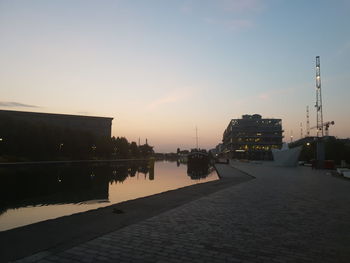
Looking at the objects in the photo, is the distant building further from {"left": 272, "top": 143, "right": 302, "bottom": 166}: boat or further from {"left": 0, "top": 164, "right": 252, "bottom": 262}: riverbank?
{"left": 0, "top": 164, "right": 252, "bottom": 262}: riverbank

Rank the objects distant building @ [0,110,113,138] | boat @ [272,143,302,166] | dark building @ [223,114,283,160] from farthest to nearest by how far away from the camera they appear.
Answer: dark building @ [223,114,283,160] → distant building @ [0,110,113,138] → boat @ [272,143,302,166]

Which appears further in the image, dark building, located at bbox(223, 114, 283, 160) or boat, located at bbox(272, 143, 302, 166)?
dark building, located at bbox(223, 114, 283, 160)

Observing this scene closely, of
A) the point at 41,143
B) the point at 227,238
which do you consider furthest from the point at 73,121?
the point at 227,238

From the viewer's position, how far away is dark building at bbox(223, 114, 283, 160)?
166 m

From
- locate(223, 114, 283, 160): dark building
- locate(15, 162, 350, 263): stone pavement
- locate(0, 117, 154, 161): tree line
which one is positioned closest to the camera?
locate(15, 162, 350, 263): stone pavement

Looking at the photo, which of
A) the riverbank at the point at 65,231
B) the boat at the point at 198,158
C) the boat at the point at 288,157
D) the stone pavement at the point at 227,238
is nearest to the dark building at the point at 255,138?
the boat at the point at 198,158

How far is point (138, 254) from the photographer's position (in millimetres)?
6492

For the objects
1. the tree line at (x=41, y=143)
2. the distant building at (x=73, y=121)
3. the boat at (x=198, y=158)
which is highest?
the distant building at (x=73, y=121)

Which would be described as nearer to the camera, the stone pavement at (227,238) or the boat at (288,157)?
the stone pavement at (227,238)

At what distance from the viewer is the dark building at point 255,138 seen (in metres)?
166

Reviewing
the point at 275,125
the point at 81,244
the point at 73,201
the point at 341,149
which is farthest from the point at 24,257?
the point at 275,125

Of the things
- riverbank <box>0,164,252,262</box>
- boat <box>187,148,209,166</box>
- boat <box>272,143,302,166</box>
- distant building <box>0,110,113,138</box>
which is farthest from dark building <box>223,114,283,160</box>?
riverbank <box>0,164,252,262</box>

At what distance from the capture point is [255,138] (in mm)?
168625

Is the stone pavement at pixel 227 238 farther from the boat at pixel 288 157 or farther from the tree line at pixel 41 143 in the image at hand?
Answer: the tree line at pixel 41 143
